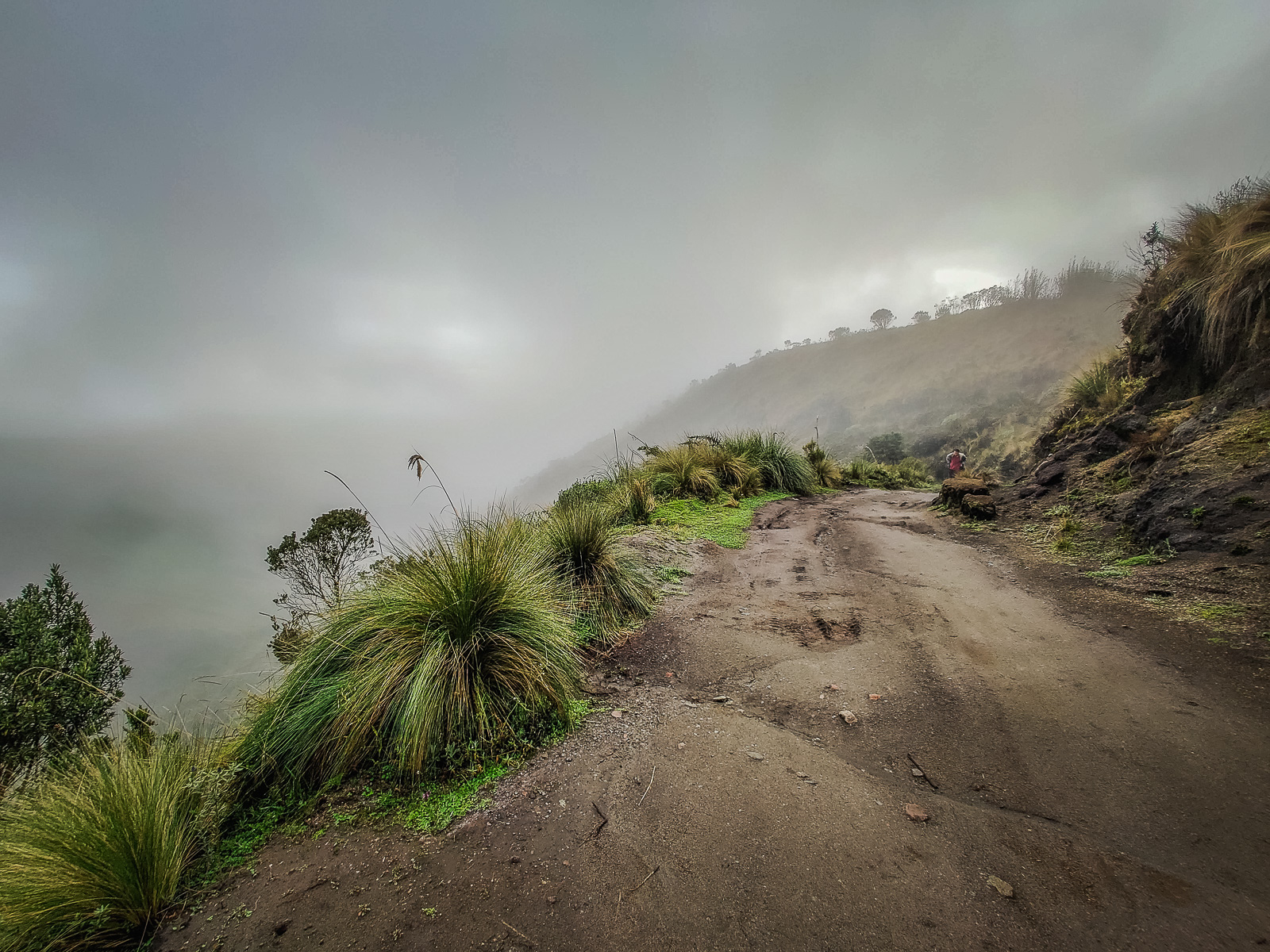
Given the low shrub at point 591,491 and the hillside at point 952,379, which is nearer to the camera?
the low shrub at point 591,491

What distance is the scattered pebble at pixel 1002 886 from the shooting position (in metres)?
1.69

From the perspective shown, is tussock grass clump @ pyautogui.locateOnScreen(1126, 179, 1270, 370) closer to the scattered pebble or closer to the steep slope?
the steep slope

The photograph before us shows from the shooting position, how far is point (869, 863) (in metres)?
1.86

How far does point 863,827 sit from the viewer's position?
204 cm

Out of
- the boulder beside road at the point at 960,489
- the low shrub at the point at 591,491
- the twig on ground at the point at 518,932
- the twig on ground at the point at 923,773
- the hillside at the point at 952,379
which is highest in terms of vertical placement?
the hillside at the point at 952,379

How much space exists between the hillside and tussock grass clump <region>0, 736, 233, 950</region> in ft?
45.8

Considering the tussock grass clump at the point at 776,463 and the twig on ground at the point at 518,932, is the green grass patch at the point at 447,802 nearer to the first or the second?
the twig on ground at the point at 518,932

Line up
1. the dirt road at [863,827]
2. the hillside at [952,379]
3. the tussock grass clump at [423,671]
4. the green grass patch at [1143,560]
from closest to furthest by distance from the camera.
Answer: the dirt road at [863,827], the tussock grass clump at [423,671], the green grass patch at [1143,560], the hillside at [952,379]

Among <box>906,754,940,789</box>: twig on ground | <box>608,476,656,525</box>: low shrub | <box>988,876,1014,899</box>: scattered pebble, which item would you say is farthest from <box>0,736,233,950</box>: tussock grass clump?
<box>608,476,656,525</box>: low shrub

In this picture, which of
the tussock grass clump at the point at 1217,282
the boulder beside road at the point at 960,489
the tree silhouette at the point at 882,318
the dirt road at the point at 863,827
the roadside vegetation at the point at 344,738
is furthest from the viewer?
the tree silhouette at the point at 882,318

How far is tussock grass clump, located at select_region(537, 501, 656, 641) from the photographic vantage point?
446 cm

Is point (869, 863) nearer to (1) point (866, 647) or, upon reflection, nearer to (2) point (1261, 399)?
(1) point (866, 647)

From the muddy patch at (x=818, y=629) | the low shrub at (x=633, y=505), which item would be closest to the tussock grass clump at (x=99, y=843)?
the muddy patch at (x=818, y=629)

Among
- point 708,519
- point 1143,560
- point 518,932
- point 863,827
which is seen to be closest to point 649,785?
point 518,932
